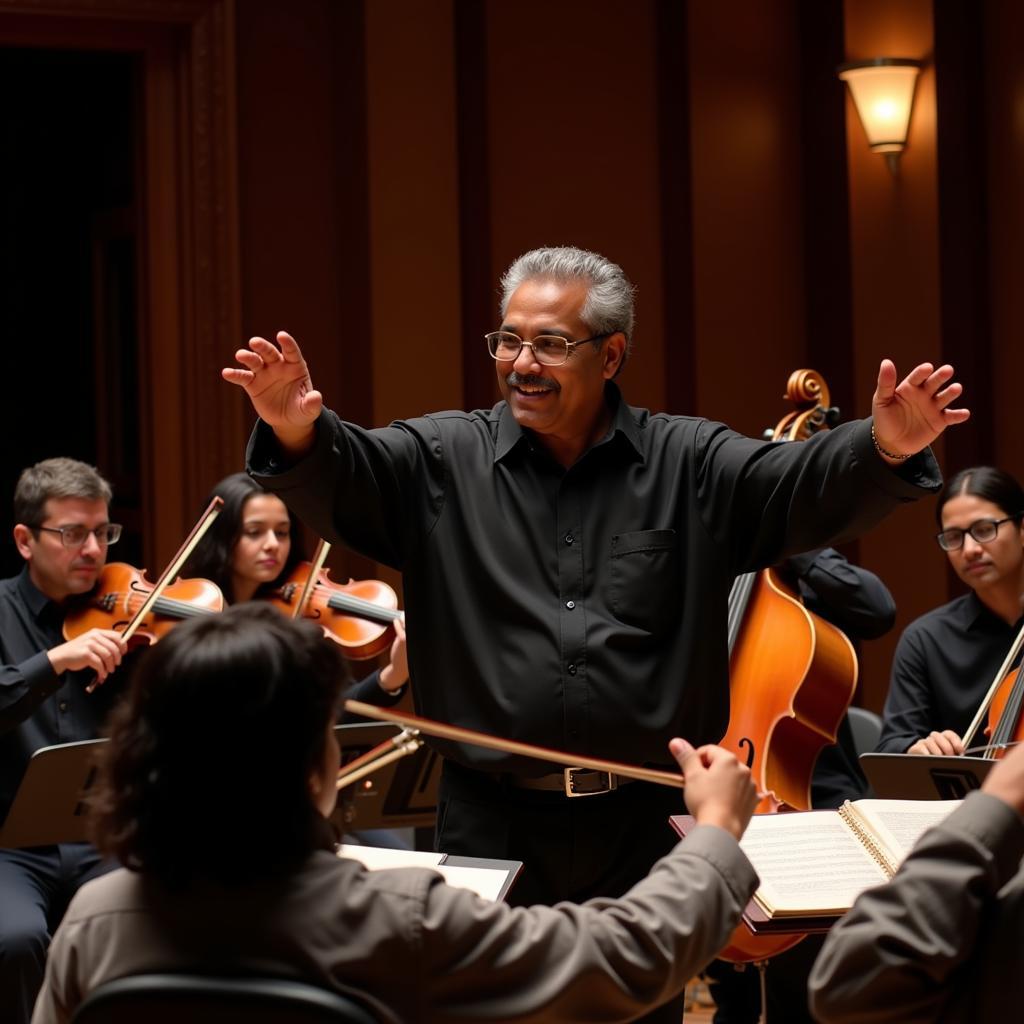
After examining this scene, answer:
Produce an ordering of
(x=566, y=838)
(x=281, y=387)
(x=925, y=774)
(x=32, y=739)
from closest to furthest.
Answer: (x=281, y=387) < (x=566, y=838) < (x=925, y=774) < (x=32, y=739)

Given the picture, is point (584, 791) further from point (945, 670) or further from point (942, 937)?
point (945, 670)

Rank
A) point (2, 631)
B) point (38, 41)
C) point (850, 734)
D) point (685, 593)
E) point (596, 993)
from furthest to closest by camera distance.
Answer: point (38, 41) → point (850, 734) → point (2, 631) → point (685, 593) → point (596, 993)

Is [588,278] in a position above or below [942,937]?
above

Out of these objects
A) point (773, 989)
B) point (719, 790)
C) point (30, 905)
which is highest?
point (719, 790)

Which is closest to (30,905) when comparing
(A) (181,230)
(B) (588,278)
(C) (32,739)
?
(C) (32,739)

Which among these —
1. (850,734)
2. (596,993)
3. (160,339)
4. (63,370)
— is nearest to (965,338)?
(850,734)

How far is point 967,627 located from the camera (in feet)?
10.8

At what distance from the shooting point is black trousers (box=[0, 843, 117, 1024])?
278 centimetres

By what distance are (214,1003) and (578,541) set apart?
1.04 meters

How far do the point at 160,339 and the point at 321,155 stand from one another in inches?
25.5

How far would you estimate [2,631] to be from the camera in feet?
10.5

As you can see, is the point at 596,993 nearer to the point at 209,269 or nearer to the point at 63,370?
the point at 209,269

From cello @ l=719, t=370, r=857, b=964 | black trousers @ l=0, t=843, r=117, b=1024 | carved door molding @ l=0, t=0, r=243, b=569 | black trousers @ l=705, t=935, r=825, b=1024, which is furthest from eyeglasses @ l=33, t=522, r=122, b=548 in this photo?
black trousers @ l=705, t=935, r=825, b=1024

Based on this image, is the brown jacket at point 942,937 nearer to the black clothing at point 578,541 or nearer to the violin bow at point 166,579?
the black clothing at point 578,541
